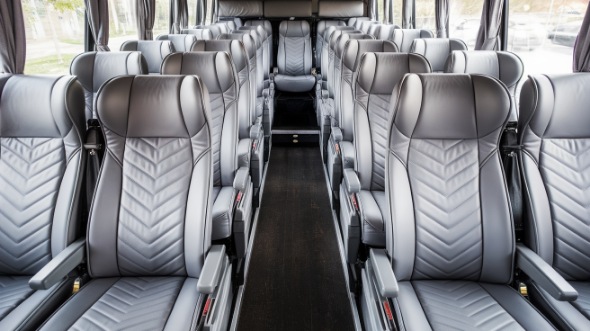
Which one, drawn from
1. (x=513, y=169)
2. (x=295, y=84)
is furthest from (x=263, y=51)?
(x=513, y=169)

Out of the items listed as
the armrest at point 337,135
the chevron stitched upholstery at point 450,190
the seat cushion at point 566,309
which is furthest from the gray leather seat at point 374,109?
the seat cushion at point 566,309

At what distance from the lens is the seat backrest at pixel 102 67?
3137 mm

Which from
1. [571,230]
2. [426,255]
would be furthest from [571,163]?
[426,255]

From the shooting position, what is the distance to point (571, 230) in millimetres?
1845

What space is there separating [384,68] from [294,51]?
4766 millimetres

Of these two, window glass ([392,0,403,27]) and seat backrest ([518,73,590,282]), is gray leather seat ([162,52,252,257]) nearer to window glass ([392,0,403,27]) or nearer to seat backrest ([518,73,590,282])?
seat backrest ([518,73,590,282])

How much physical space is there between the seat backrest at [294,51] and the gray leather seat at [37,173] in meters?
5.52

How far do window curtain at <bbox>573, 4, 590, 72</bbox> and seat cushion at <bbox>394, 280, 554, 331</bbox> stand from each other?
5.32ft

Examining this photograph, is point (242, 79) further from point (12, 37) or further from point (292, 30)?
point (292, 30)

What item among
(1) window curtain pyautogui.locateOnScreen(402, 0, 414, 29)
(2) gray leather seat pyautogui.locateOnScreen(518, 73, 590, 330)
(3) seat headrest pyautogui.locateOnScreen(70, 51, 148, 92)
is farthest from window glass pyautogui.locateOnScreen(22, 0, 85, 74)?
(1) window curtain pyautogui.locateOnScreen(402, 0, 414, 29)

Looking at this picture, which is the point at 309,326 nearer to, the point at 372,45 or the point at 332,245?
the point at 332,245

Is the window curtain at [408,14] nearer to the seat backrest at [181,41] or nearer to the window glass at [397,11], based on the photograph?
the window glass at [397,11]

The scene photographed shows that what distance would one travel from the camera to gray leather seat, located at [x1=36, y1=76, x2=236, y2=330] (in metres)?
1.83

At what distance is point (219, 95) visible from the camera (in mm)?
2830
